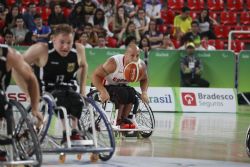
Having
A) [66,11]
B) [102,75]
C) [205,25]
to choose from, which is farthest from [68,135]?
[205,25]

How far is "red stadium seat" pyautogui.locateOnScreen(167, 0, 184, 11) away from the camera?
23766 millimetres

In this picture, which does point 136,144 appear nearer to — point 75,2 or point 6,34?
point 6,34

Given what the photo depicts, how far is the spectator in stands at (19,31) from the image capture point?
19202 millimetres

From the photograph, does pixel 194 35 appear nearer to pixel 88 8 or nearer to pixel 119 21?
pixel 119 21

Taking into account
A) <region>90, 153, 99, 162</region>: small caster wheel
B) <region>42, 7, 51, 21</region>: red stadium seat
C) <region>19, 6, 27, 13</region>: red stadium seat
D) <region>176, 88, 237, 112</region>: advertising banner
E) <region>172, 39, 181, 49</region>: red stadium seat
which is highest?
<region>19, 6, 27, 13</region>: red stadium seat

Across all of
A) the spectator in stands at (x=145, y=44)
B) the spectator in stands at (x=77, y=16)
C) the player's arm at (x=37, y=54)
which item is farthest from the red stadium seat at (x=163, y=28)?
the player's arm at (x=37, y=54)

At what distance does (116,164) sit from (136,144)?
253 cm

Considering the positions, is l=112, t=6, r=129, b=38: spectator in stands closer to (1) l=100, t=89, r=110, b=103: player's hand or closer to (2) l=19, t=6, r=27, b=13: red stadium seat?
(2) l=19, t=6, r=27, b=13: red stadium seat

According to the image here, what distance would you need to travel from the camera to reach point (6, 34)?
1888 centimetres

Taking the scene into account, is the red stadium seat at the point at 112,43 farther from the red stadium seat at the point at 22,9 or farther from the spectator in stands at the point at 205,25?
the spectator in stands at the point at 205,25

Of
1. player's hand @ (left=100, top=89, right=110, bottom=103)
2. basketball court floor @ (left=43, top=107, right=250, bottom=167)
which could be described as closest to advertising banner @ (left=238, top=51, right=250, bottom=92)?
basketball court floor @ (left=43, top=107, right=250, bottom=167)

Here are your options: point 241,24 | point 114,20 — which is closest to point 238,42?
point 241,24

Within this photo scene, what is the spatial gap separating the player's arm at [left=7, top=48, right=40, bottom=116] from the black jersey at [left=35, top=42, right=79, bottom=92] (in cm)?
131

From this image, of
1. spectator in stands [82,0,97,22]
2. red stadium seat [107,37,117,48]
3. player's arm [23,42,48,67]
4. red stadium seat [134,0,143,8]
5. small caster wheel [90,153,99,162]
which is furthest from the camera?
red stadium seat [134,0,143,8]
